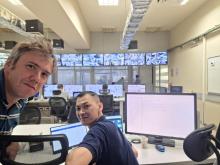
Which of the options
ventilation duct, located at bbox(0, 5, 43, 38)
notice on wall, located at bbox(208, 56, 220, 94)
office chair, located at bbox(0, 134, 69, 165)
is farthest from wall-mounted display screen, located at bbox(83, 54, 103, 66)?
office chair, located at bbox(0, 134, 69, 165)

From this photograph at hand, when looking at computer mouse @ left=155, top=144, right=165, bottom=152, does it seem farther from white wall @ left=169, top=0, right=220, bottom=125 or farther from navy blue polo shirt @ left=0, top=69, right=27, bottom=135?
white wall @ left=169, top=0, right=220, bottom=125

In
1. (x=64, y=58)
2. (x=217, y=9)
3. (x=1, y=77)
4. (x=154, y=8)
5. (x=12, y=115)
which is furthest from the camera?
(x=64, y=58)

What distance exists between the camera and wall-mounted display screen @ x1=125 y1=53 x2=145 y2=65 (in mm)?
8695

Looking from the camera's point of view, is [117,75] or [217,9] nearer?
[217,9]

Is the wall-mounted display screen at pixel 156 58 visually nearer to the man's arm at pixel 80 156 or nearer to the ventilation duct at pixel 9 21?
the ventilation duct at pixel 9 21

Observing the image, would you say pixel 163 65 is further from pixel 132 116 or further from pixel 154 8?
pixel 132 116

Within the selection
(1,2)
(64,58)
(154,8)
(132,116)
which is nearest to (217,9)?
(154,8)

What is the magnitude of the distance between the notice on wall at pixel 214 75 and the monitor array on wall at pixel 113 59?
3.45 m

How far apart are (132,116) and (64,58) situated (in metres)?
6.87

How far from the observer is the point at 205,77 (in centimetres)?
557

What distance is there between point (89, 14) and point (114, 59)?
2.65m

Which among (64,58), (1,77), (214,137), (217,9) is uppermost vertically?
(217,9)

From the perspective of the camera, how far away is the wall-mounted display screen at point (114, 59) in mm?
8695

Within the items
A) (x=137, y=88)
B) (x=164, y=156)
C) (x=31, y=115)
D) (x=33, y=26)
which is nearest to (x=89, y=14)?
(x=33, y=26)
